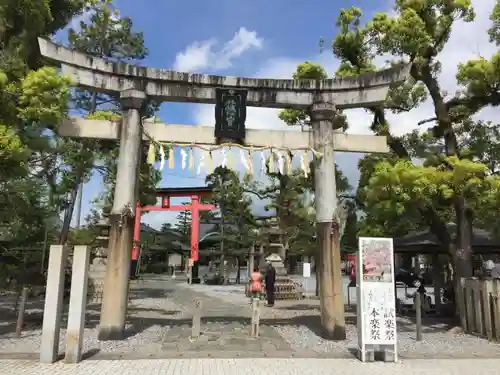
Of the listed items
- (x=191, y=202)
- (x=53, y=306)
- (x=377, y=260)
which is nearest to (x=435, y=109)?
(x=377, y=260)

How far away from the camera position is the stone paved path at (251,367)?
666 centimetres

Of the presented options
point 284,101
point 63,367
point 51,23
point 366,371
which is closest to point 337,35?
point 284,101

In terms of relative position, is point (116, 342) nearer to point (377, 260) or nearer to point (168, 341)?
point (168, 341)

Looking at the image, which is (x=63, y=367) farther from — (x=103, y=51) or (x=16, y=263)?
(x=103, y=51)

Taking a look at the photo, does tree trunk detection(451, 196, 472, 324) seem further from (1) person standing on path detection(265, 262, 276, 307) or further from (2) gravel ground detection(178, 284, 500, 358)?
(1) person standing on path detection(265, 262, 276, 307)

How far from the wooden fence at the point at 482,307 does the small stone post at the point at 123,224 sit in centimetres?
841

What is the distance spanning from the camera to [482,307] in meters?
10.3

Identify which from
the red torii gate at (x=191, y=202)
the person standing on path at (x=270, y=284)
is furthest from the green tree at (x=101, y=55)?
the red torii gate at (x=191, y=202)

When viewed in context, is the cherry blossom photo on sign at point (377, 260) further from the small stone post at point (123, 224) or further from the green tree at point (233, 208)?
the green tree at point (233, 208)

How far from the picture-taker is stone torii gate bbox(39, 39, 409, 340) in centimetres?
953

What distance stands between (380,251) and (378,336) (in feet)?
5.05

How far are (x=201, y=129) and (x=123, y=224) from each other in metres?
2.99

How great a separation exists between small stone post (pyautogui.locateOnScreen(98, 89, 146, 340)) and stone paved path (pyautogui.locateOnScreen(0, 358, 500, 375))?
6.45 ft

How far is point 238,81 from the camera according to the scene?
10.7m
